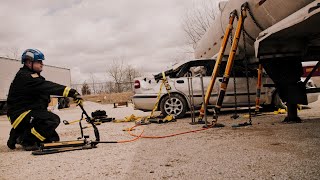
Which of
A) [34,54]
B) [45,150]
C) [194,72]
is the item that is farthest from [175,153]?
[194,72]

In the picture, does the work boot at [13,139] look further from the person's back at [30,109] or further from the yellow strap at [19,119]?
the yellow strap at [19,119]

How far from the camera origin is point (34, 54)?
16.3 feet

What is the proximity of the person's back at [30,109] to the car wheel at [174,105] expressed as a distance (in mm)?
3569

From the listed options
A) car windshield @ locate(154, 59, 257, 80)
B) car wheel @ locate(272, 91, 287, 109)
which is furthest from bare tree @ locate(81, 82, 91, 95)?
car wheel @ locate(272, 91, 287, 109)

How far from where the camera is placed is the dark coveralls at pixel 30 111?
4.75 m

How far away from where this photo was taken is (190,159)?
11.2ft

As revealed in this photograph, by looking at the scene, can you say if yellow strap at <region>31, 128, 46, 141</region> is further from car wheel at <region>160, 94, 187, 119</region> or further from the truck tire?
the truck tire

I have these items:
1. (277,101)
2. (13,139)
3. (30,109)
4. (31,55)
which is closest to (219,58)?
(277,101)

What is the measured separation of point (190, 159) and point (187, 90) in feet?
15.5

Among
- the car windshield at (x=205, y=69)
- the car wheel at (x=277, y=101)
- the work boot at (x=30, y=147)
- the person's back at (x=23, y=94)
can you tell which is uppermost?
the car windshield at (x=205, y=69)

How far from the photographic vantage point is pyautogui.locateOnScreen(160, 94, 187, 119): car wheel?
7.99m

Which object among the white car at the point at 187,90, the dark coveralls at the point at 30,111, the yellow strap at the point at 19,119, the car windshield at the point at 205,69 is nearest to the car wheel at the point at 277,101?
the white car at the point at 187,90

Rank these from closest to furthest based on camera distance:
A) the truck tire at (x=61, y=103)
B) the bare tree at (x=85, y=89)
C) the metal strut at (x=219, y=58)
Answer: the metal strut at (x=219, y=58) < the truck tire at (x=61, y=103) < the bare tree at (x=85, y=89)

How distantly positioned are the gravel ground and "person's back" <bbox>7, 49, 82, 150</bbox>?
0.28 meters
